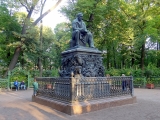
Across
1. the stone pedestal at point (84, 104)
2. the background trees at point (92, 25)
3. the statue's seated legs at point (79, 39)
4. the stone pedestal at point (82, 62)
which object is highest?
the background trees at point (92, 25)

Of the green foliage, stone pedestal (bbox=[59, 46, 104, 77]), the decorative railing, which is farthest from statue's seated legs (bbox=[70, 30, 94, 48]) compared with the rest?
the green foliage

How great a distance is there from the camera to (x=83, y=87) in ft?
27.2

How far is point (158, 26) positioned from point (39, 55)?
1748 centimetres


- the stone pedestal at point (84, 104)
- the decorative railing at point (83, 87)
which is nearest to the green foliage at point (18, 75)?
the decorative railing at point (83, 87)

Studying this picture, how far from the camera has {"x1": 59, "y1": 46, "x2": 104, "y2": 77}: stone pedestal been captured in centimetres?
1039

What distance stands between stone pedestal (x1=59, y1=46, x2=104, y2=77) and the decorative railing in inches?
55.1

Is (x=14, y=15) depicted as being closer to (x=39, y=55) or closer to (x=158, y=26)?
(x=39, y=55)

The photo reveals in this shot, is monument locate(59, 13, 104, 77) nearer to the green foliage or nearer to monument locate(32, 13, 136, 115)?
monument locate(32, 13, 136, 115)

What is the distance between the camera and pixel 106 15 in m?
28.4

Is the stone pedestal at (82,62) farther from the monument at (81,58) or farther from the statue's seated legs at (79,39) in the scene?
the statue's seated legs at (79,39)

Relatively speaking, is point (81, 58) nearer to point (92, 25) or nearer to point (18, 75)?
point (18, 75)

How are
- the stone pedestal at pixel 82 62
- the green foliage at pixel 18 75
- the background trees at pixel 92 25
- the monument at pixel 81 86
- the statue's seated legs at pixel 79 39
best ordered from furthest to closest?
the background trees at pixel 92 25 → the green foliage at pixel 18 75 → the statue's seated legs at pixel 79 39 → the stone pedestal at pixel 82 62 → the monument at pixel 81 86

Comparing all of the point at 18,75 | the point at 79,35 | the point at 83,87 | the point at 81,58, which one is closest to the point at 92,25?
the point at 18,75

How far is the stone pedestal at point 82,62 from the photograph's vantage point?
10391 mm
